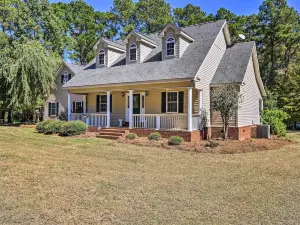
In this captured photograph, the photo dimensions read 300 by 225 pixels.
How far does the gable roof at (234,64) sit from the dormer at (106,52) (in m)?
8.39

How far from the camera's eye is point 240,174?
7.51 metres

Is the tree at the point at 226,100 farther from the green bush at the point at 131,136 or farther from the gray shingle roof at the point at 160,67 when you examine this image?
the green bush at the point at 131,136

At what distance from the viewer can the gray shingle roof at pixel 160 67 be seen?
584 inches

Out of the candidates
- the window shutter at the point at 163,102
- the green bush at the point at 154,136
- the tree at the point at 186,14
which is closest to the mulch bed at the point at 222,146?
the green bush at the point at 154,136

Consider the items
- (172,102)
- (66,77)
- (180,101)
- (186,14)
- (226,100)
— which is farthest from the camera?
(186,14)

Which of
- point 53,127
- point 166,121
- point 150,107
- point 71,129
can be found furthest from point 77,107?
point 166,121

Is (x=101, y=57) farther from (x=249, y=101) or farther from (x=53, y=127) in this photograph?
(x=249, y=101)

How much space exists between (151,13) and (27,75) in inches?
863

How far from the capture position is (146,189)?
19.6 feet

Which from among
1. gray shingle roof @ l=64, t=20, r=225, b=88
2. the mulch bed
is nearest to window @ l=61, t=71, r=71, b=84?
gray shingle roof @ l=64, t=20, r=225, b=88

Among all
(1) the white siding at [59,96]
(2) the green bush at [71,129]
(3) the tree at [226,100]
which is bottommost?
(2) the green bush at [71,129]

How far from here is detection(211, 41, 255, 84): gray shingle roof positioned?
15.1 m

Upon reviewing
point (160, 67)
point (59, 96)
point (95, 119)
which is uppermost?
point (160, 67)

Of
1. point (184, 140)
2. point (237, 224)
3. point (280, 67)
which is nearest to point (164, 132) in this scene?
point (184, 140)
